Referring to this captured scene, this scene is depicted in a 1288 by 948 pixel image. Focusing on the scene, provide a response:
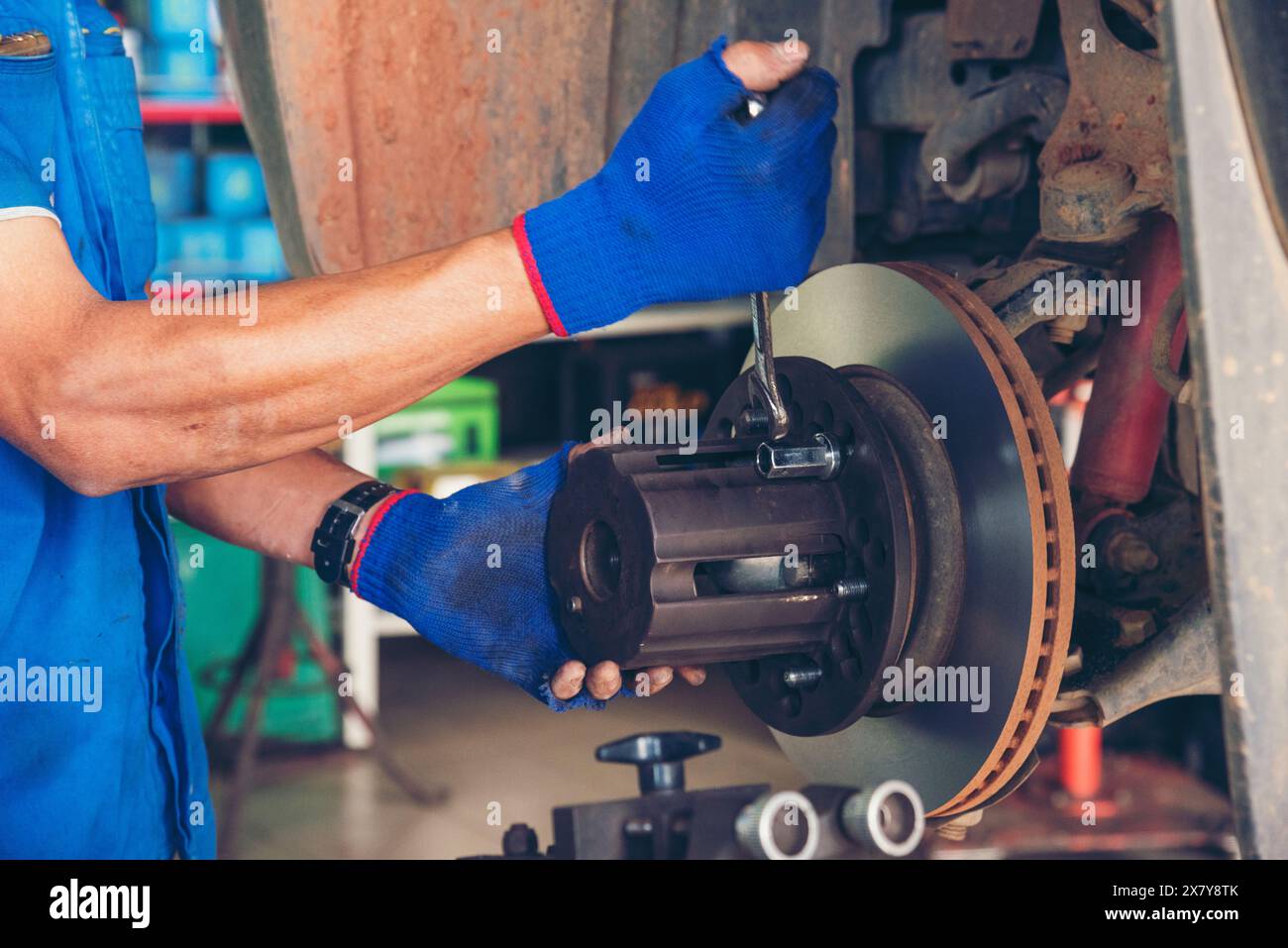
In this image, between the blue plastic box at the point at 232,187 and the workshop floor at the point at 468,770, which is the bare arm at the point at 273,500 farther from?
the blue plastic box at the point at 232,187

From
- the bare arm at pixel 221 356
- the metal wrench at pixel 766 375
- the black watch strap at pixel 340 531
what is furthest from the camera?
the black watch strap at pixel 340 531

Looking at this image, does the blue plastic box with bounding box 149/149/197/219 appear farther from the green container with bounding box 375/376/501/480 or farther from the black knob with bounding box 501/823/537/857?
the black knob with bounding box 501/823/537/857

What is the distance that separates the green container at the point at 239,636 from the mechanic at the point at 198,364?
80.2 inches

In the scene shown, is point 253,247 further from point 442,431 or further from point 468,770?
point 468,770

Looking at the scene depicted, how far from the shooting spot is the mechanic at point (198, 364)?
2.64 feet

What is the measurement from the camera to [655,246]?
2.70ft

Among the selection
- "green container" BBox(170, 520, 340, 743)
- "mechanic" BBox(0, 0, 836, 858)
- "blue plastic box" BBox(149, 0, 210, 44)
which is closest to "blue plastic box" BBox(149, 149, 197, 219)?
"blue plastic box" BBox(149, 0, 210, 44)

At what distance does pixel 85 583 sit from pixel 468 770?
7.37 ft

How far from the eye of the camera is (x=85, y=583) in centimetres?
97

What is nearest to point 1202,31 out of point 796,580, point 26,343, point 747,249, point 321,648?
point 747,249

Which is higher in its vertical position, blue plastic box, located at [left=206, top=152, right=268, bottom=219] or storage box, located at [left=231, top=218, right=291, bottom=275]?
blue plastic box, located at [left=206, top=152, right=268, bottom=219]

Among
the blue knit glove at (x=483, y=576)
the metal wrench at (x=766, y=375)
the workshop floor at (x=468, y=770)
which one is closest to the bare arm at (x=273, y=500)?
the blue knit glove at (x=483, y=576)

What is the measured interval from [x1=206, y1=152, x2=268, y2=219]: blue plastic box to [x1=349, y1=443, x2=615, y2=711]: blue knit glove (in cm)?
247

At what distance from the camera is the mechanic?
0.81m
